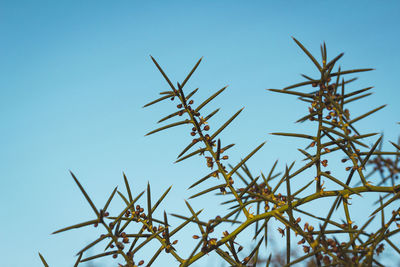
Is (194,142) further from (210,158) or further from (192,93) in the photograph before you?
(192,93)

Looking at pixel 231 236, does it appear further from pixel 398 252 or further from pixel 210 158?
pixel 398 252

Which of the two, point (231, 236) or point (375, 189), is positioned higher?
point (231, 236)

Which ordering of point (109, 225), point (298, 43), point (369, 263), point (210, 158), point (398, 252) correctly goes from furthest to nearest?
point (210, 158) → point (298, 43) → point (109, 225) → point (398, 252) → point (369, 263)

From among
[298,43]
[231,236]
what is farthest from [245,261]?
[298,43]

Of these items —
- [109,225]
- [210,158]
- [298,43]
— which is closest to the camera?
[109,225]

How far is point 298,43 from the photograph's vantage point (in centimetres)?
175

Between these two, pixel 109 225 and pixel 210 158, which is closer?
pixel 109 225

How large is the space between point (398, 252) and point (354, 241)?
16 cm

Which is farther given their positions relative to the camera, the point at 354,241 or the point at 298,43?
the point at 298,43

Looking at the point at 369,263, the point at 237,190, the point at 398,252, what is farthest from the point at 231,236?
the point at 398,252

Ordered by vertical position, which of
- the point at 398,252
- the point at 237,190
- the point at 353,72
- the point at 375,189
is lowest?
the point at 398,252

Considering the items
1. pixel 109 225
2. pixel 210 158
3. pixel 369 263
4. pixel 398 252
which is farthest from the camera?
pixel 210 158

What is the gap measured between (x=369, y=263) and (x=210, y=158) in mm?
838

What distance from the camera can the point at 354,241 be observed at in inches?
60.4
